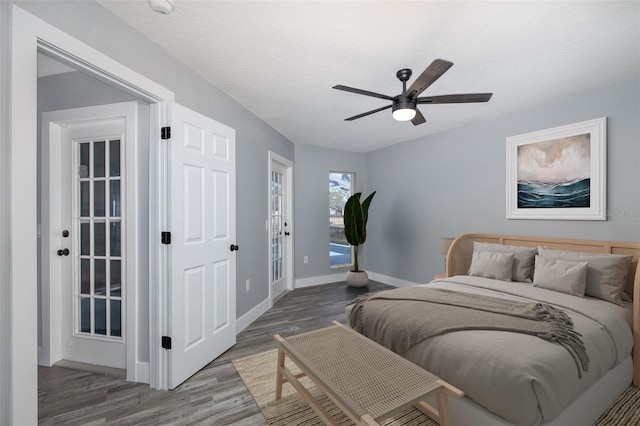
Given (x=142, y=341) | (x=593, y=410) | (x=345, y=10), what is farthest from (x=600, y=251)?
(x=142, y=341)

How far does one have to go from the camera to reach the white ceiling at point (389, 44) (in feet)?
5.55

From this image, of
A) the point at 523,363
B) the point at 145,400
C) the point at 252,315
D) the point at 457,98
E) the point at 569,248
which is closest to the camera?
the point at 523,363

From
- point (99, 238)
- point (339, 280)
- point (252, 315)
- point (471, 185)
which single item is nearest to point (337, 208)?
point (339, 280)

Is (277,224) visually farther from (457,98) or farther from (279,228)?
(457,98)

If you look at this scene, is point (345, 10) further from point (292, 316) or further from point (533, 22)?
point (292, 316)

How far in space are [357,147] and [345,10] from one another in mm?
3630

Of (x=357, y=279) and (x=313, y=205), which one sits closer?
(x=357, y=279)

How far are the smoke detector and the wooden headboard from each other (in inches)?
137

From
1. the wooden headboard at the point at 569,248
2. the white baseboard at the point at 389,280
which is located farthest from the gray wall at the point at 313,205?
the wooden headboard at the point at 569,248

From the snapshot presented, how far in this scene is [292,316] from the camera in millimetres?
3635

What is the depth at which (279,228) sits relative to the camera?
466cm

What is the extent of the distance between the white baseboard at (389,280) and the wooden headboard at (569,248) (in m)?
1.23

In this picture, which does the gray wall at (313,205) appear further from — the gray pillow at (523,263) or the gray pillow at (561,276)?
the gray pillow at (561,276)

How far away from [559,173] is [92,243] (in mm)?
4601
